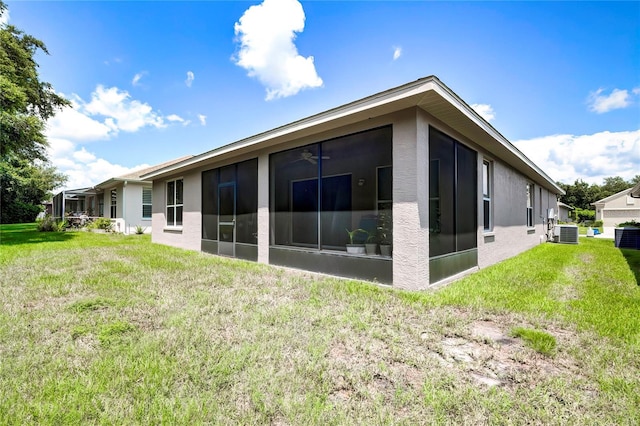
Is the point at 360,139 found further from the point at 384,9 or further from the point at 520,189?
the point at 520,189

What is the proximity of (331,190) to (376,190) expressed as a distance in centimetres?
99

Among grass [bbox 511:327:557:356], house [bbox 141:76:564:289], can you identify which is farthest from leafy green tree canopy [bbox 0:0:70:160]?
grass [bbox 511:327:557:356]

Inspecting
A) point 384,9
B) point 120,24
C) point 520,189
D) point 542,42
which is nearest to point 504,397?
point 384,9

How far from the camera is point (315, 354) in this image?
8.44 ft

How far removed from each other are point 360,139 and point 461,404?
14.4 feet

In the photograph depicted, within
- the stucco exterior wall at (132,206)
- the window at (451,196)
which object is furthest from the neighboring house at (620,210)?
the stucco exterior wall at (132,206)

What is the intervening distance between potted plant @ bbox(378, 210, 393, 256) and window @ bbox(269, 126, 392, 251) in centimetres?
3

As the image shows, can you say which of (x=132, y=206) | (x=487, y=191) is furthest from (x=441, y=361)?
(x=132, y=206)

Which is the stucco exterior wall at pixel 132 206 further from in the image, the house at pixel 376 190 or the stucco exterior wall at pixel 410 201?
the stucco exterior wall at pixel 410 201

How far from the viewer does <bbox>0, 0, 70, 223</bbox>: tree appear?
1184cm

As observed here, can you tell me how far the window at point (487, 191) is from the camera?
23.8ft

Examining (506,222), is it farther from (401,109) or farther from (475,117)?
(401,109)

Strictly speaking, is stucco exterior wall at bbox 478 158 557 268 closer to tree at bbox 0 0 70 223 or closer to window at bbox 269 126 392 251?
window at bbox 269 126 392 251

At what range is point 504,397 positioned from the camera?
2025 mm
